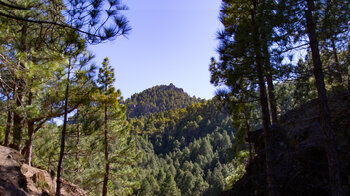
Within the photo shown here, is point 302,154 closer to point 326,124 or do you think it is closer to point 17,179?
point 326,124

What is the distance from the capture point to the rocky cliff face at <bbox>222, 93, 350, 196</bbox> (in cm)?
589

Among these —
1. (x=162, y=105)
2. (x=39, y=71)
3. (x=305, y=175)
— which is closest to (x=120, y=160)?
(x=39, y=71)

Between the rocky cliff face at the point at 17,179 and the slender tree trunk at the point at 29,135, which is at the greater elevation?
the slender tree trunk at the point at 29,135

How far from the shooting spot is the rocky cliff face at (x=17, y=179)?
20.7ft

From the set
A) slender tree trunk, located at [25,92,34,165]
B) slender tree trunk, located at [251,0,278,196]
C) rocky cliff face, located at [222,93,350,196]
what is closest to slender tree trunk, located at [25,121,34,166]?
Result: slender tree trunk, located at [25,92,34,165]

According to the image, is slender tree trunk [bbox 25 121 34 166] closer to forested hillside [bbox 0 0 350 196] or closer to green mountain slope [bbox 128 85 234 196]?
forested hillside [bbox 0 0 350 196]

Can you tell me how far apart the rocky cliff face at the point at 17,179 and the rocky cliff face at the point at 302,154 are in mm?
6720

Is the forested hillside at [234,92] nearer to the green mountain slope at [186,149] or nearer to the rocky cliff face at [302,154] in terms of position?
the rocky cliff face at [302,154]

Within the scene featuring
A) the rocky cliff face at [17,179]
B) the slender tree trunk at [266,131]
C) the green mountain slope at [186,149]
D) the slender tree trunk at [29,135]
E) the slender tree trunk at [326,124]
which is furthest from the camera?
the green mountain slope at [186,149]

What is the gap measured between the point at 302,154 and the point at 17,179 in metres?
8.51

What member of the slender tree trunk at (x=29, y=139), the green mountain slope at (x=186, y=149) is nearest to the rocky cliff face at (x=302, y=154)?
the slender tree trunk at (x=29, y=139)

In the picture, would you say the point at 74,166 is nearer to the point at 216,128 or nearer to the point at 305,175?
the point at 305,175

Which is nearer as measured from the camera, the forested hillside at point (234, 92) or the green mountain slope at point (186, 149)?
the forested hillside at point (234, 92)

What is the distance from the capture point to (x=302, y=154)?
6.73 m
